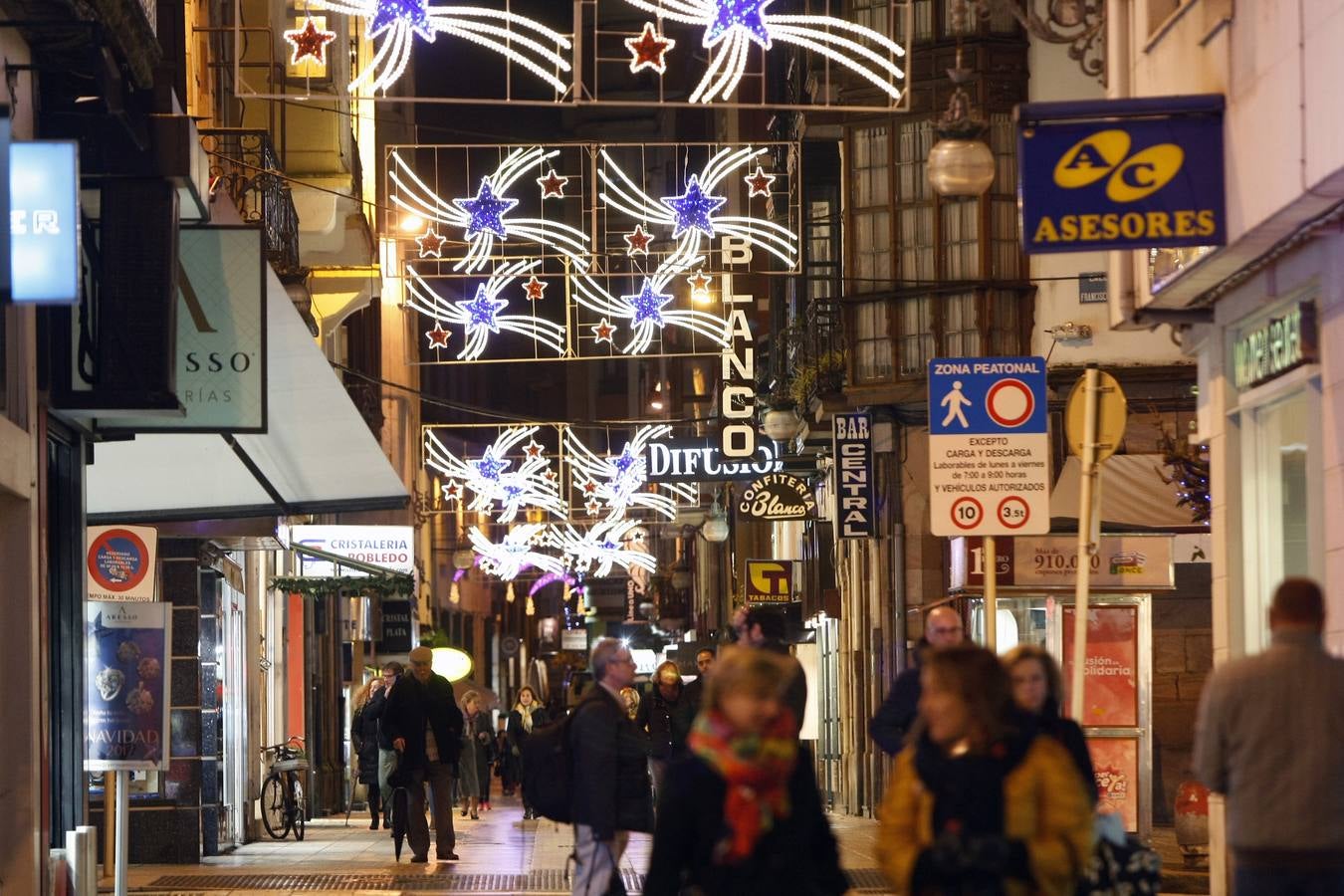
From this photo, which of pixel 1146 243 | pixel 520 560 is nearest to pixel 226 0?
pixel 1146 243

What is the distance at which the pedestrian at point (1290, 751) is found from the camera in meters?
8.08

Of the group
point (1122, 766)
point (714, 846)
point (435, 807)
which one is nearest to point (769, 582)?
point (435, 807)

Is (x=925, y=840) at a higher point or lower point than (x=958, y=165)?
lower

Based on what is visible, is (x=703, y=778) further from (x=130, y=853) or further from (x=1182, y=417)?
(x=1182, y=417)

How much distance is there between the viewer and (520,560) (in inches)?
1921

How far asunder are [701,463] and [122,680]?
17.9m

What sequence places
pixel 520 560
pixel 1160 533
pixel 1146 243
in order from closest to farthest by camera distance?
pixel 1146 243
pixel 1160 533
pixel 520 560

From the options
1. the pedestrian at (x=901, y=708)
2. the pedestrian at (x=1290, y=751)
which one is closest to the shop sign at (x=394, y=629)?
the pedestrian at (x=901, y=708)

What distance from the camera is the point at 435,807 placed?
22.1 metres

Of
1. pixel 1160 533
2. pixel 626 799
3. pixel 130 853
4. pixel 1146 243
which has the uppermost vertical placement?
pixel 1146 243

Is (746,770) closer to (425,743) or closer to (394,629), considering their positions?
(425,743)

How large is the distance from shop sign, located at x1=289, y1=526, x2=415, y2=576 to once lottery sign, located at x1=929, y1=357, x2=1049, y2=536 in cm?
1767

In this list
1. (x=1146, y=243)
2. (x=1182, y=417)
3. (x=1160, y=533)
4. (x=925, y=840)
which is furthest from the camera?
(x=1182, y=417)

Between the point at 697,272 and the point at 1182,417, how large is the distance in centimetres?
585
